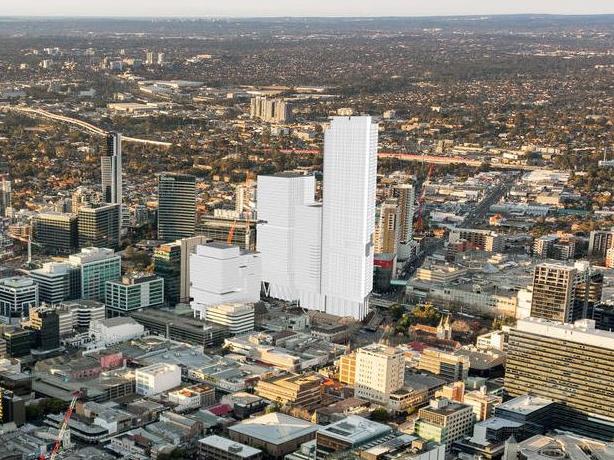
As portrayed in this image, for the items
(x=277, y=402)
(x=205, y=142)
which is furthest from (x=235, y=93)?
(x=277, y=402)

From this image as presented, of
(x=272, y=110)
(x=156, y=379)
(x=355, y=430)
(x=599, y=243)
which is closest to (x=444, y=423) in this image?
(x=355, y=430)

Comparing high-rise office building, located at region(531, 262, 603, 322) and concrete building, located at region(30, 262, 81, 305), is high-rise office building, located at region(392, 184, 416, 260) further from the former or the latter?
concrete building, located at region(30, 262, 81, 305)

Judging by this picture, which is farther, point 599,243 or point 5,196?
point 5,196

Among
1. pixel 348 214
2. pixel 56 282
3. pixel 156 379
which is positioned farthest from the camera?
pixel 348 214

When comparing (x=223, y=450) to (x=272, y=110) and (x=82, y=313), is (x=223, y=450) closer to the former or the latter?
(x=82, y=313)

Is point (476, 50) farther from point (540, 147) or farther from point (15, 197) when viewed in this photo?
point (15, 197)

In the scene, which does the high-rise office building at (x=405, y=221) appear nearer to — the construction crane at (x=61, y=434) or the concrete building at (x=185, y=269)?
the concrete building at (x=185, y=269)

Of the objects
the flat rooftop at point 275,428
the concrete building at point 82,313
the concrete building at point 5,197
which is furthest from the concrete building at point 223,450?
the concrete building at point 5,197
